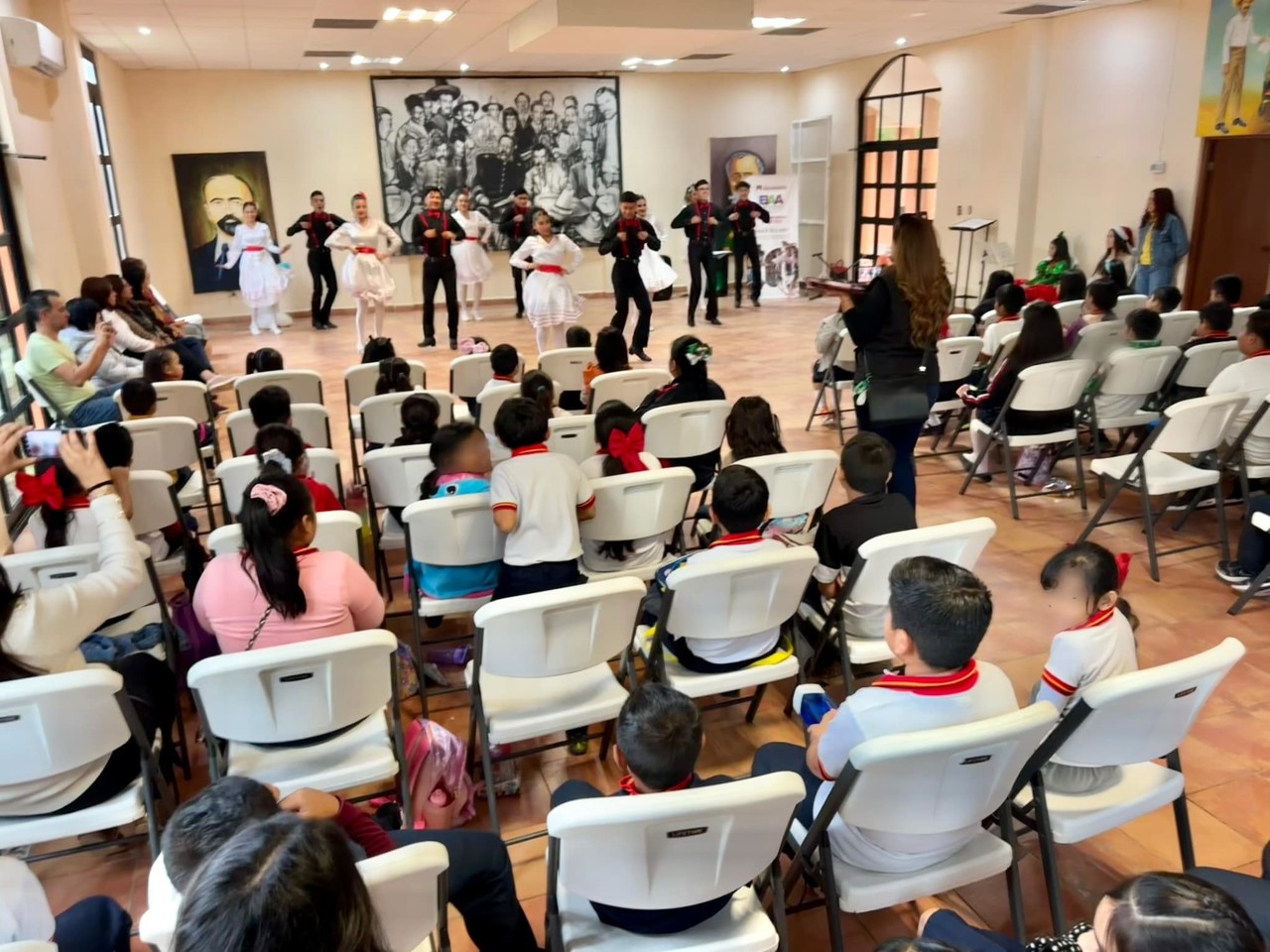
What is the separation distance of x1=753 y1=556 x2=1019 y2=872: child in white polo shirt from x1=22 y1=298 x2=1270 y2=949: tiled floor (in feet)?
1.59

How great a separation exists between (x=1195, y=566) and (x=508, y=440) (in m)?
3.40

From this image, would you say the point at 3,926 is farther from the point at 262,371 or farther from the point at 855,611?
the point at 262,371

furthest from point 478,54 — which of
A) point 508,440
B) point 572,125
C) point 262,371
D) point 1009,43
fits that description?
point 508,440

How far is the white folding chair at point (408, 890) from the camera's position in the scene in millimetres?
1391

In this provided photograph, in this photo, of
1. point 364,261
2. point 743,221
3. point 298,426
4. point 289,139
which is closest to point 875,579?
point 298,426

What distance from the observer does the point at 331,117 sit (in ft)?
40.3

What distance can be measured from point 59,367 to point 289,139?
7954 millimetres

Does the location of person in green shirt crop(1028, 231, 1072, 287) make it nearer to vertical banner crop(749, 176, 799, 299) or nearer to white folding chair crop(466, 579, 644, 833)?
vertical banner crop(749, 176, 799, 299)

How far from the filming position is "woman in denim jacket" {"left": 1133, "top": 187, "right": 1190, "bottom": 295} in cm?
892

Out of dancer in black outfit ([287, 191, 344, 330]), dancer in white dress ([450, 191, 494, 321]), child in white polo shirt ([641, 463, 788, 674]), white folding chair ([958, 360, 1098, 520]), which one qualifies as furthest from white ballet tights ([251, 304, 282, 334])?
child in white polo shirt ([641, 463, 788, 674])

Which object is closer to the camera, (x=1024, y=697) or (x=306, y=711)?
(x=306, y=711)

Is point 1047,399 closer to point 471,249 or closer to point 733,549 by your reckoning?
point 733,549

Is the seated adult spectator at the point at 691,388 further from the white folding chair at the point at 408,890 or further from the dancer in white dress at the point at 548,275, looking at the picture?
the dancer in white dress at the point at 548,275

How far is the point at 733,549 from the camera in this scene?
8.71ft
